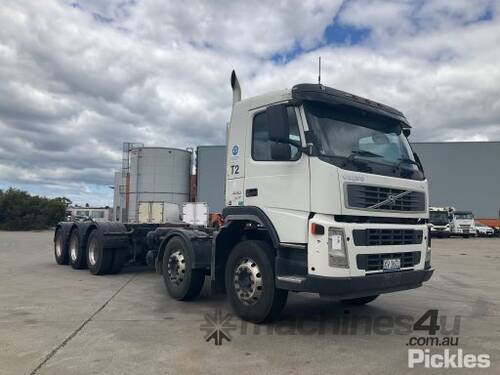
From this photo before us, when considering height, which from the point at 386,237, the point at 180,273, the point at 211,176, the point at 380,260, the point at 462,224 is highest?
the point at 211,176

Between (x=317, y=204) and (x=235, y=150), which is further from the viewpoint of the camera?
(x=235, y=150)

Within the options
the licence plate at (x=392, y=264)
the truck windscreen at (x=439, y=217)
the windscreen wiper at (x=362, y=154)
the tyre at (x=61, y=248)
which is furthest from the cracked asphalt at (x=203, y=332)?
the truck windscreen at (x=439, y=217)

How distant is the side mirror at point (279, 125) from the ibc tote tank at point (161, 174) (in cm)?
1224

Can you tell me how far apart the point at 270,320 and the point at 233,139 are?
107 inches

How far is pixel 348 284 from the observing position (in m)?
5.77

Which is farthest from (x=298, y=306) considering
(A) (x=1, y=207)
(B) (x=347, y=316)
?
(A) (x=1, y=207)

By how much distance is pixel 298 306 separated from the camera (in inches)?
329

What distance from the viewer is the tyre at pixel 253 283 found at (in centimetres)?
638

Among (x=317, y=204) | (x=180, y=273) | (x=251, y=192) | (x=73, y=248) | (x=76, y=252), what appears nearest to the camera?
(x=317, y=204)

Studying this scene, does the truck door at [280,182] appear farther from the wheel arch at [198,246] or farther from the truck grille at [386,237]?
the wheel arch at [198,246]

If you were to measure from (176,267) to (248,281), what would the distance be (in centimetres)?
208

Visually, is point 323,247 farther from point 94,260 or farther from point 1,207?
point 1,207

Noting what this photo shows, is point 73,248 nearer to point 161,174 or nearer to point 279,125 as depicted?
point 161,174

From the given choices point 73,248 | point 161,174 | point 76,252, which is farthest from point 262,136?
point 161,174
